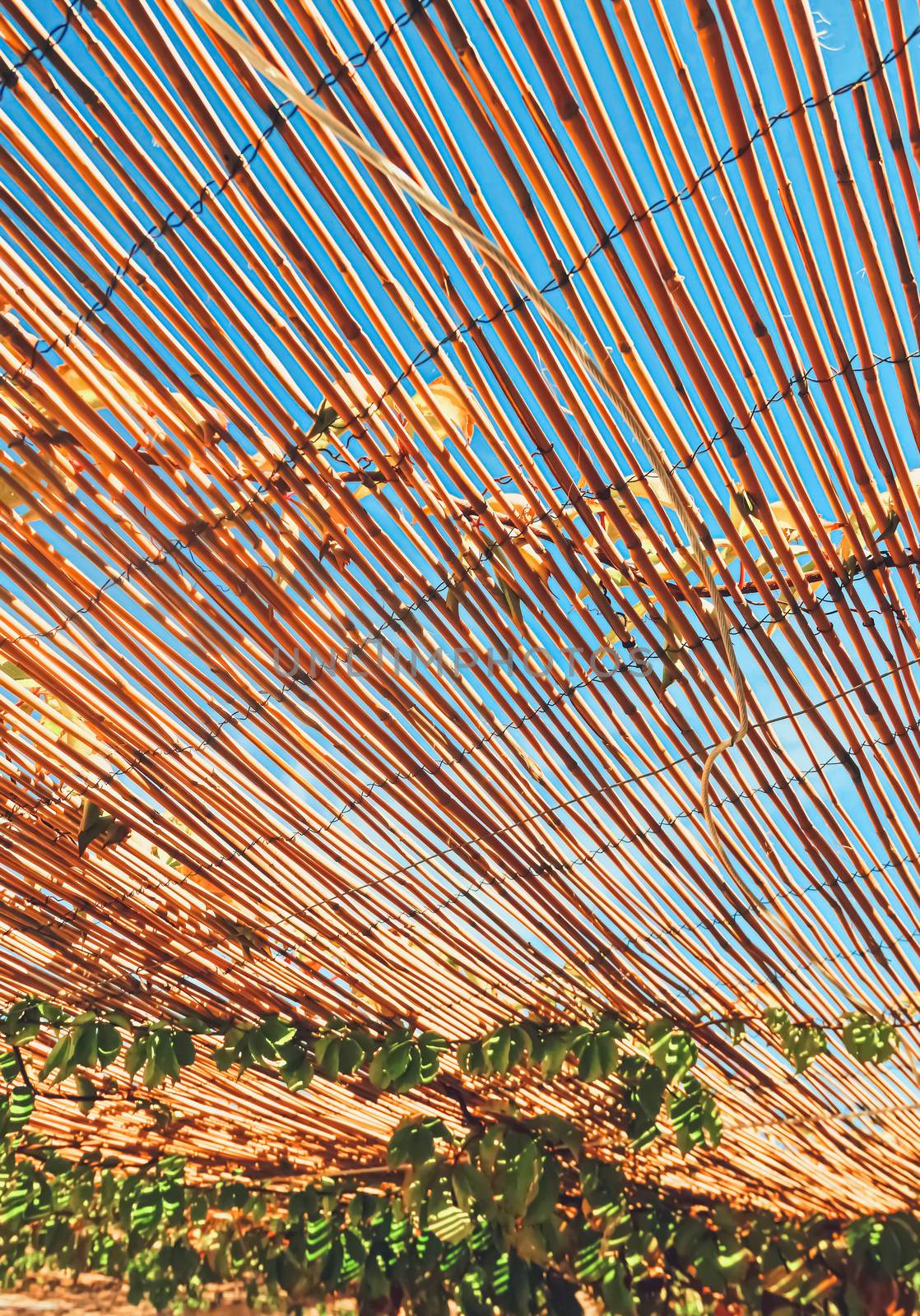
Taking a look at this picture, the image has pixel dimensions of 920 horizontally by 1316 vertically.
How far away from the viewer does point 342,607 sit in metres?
1.25

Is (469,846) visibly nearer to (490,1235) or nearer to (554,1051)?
(554,1051)

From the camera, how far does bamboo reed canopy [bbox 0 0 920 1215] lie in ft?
2.73

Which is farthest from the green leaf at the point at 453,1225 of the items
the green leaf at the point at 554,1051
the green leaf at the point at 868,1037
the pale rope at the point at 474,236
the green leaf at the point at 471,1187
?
the pale rope at the point at 474,236

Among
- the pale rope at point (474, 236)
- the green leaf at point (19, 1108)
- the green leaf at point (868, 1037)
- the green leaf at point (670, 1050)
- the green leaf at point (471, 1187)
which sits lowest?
the green leaf at point (19, 1108)

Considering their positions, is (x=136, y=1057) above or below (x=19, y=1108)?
above

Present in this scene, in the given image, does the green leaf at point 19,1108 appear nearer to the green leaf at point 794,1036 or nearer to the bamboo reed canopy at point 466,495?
the bamboo reed canopy at point 466,495

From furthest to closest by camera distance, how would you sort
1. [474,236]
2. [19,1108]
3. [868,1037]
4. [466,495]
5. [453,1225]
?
[453,1225], [19,1108], [868,1037], [466,495], [474,236]

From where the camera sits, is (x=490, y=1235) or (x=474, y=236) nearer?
(x=474, y=236)

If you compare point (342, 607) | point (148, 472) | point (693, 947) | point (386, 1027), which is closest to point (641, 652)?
point (342, 607)

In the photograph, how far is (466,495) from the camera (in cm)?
112

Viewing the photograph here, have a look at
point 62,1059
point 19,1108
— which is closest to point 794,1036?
point 62,1059

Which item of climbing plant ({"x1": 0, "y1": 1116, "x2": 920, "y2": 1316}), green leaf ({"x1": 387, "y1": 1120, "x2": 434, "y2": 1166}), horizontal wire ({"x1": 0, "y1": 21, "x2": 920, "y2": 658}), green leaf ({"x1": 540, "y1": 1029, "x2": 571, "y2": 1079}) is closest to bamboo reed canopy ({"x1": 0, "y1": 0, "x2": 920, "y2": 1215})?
horizontal wire ({"x1": 0, "y1": 21, "x2": 920, "y2": 658})

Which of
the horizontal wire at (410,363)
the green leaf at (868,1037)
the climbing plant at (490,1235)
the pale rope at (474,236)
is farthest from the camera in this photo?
the climbing plant at (490,1235)

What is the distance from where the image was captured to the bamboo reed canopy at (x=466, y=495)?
2.73 ft
